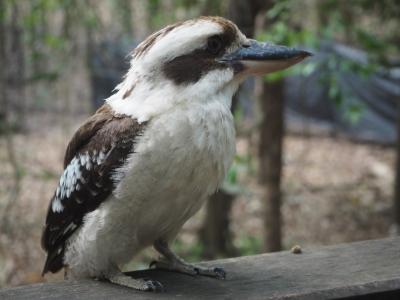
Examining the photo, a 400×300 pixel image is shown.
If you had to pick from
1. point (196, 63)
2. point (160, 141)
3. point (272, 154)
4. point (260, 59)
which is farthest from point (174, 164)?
point (272, 154)

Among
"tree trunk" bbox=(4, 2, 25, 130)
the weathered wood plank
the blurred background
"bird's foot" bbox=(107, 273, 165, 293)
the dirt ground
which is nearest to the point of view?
the weathered wood plank

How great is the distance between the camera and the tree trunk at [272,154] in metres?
4.30

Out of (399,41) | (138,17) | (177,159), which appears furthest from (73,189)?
(399,41)

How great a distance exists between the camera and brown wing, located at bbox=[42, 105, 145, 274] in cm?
193

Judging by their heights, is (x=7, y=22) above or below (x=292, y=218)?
above

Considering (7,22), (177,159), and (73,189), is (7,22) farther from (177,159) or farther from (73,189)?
(177,159)

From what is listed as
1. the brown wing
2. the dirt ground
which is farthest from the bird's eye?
the dirt ground

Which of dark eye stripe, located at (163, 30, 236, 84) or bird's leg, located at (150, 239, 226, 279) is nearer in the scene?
dark eye stripe, located at (163, 30, 236, 84)

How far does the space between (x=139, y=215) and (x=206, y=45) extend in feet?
1.75

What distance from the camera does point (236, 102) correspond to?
11.9ft

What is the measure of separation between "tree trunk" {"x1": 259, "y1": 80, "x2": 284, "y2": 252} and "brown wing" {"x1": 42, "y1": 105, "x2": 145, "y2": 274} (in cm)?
225

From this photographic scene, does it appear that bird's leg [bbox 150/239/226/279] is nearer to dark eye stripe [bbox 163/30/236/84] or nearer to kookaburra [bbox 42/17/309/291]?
kookaburra [bbox 42/17/309/291]

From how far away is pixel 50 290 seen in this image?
1.85 meters

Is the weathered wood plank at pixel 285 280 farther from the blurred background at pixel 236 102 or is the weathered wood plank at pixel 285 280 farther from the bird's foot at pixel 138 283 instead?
the blurred background at pixel 236 102
